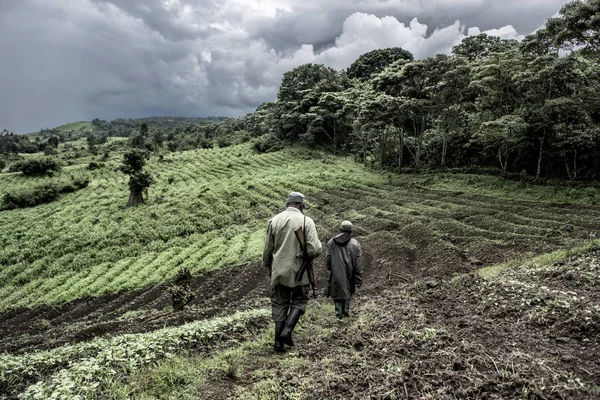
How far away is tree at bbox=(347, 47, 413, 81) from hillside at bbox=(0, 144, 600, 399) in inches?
1702

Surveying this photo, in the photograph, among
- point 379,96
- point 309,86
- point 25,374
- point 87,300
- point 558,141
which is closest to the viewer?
point 25,374

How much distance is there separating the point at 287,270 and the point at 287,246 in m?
0.37

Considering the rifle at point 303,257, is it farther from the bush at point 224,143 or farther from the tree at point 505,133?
the bush at point 224,143

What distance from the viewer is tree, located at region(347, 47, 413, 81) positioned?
7106cm

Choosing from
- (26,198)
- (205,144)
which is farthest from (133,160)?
(205,144)

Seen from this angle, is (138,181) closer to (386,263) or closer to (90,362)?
(386,263)

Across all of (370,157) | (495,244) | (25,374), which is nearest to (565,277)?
(495,244)

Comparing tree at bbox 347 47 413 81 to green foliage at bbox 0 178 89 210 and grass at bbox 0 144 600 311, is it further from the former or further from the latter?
green foliage at bbox 0 178 89 210

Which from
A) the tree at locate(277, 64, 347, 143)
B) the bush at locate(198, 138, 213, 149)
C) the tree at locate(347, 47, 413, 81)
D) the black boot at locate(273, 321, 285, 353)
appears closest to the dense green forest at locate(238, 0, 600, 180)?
the tree at locate(277, 64, 347, 143)

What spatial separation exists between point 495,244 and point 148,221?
23.8 m

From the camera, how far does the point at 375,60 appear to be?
237ft

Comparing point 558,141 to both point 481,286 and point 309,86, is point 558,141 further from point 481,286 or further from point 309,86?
point 309,86

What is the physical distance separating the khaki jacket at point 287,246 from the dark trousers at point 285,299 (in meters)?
0.13

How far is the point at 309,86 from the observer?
60.2 meters
